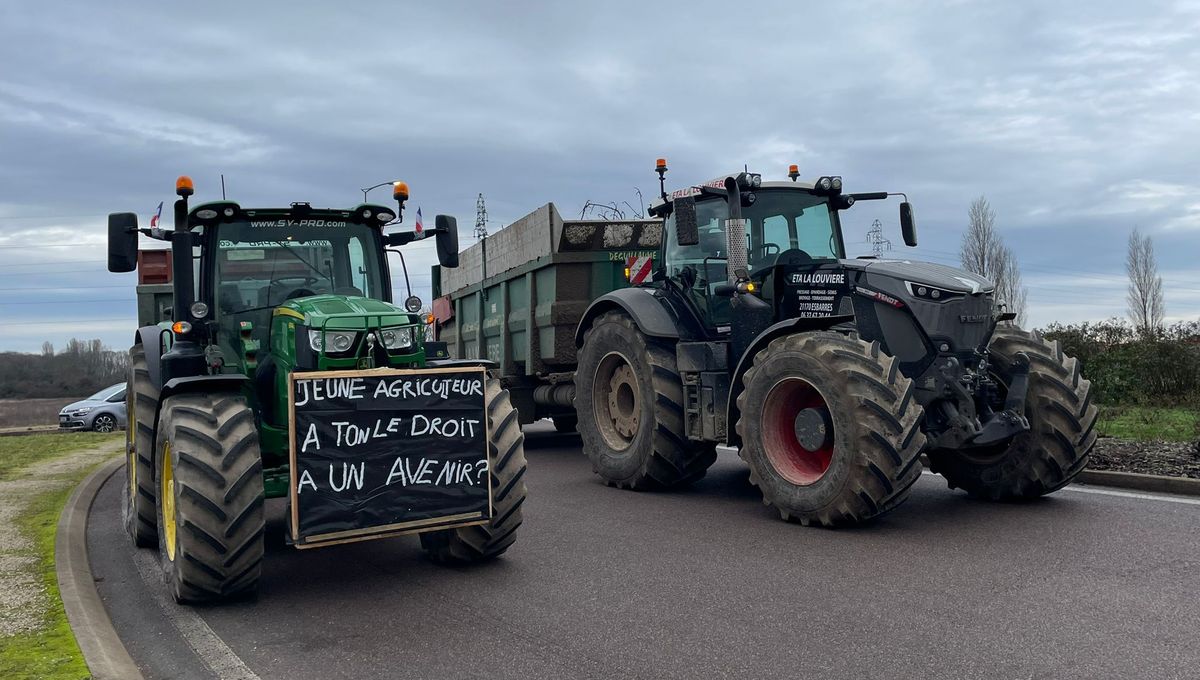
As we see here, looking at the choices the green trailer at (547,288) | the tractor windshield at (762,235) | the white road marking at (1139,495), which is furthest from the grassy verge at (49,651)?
the white road marking at (1139,495)

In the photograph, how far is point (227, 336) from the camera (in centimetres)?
679

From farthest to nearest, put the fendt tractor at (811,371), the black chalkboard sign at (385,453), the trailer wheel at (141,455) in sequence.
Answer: the fendt tractor at (811,371) < the trailer wheel at (141,455) < the black chalkboard sign at (385,453)

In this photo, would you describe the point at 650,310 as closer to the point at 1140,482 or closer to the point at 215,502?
the point at 1140,482

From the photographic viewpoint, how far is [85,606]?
551 cm

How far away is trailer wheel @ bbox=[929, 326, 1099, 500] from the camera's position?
7512mm

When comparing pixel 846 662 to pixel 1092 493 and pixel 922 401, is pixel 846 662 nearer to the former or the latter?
pixel 922 401

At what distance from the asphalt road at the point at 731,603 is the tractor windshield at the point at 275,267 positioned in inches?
69.7

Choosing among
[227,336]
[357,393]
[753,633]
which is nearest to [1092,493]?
[753,633]

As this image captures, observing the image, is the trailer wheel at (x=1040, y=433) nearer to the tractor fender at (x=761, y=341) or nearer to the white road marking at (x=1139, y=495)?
the white road marking at (x=1139, y=495)

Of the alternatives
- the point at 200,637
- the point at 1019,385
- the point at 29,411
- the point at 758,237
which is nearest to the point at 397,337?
the point at 200,637

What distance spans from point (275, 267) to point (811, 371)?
386 centimetres

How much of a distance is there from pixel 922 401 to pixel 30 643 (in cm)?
582

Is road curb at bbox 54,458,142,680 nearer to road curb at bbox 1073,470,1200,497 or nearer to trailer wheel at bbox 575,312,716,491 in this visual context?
trailer wheel at bbox 575,312,716,491

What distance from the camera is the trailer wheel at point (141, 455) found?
22.5ft
